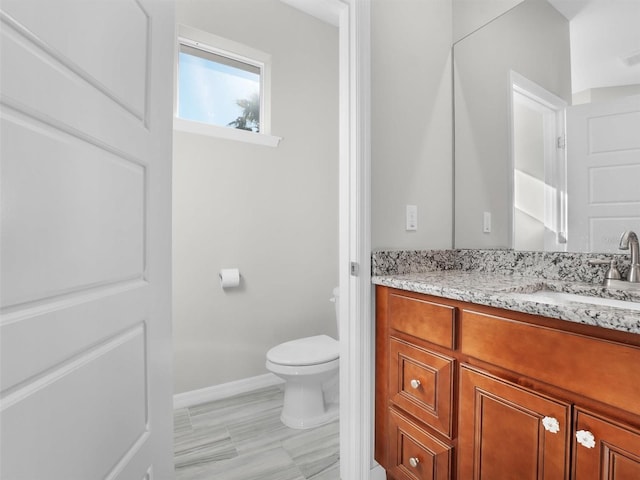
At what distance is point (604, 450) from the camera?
69 cm

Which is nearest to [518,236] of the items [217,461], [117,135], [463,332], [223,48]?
[463,332]

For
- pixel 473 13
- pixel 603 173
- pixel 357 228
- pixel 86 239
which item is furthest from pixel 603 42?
pixel 86 239

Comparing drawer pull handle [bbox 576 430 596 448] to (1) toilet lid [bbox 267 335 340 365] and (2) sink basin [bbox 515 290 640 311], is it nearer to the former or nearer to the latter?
(2) sink basin [bbox 515 290 640 311]

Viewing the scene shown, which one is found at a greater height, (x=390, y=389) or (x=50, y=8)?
(x=50, y=8)

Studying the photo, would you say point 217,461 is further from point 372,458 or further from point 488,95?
point 488,95

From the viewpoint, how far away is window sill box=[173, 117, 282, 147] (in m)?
1.99

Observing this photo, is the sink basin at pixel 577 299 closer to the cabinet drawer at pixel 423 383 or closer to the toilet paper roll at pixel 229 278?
the cabinet drawer at pixel 423 383

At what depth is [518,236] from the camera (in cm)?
144

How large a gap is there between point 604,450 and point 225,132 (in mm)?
2250

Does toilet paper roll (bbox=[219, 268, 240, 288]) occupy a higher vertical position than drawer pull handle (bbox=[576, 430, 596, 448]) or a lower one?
higher

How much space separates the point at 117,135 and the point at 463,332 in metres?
1.10

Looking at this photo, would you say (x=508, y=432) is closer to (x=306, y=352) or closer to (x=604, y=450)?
(x=604, y=450)

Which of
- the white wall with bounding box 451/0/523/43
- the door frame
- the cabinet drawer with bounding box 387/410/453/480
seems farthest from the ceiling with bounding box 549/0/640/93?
the cabinet drawer with bounding box 387/410/453/480

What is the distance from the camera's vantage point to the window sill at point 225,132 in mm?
1985
